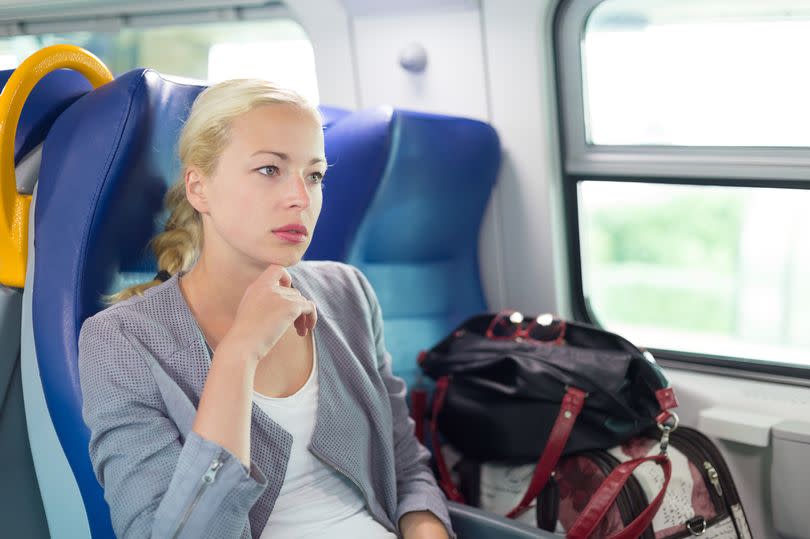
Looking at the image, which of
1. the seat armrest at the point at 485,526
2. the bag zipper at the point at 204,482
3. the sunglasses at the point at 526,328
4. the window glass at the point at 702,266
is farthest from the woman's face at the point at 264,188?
the window glass at the point at 702,266

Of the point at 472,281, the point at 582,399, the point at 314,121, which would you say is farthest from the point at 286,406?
the point at 472,281

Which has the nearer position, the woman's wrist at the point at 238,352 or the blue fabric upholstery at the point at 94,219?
the woman's wrist at the point at 238,352

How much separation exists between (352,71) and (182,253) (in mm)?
1460

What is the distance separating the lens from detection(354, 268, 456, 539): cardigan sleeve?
6.04 ft

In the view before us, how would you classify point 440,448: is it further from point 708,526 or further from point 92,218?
point 92,218

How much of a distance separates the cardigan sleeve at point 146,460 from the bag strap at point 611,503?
0.86m

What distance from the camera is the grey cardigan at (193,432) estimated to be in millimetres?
1385

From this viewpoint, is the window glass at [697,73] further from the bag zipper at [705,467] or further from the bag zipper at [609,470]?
the bag zipper at [609,470]

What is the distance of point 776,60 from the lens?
8.06ft

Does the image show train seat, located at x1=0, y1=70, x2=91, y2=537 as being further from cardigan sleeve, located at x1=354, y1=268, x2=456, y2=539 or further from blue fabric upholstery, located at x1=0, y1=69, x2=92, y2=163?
cardigan sleeve, located at x1=354, y1=268, x2=456, y2=539

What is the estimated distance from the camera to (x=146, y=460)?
1.44 metres

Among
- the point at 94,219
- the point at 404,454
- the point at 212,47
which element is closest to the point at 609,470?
the point at 404,454

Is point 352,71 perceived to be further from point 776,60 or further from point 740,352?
point 740,352

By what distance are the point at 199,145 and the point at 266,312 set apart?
1.08 feet
